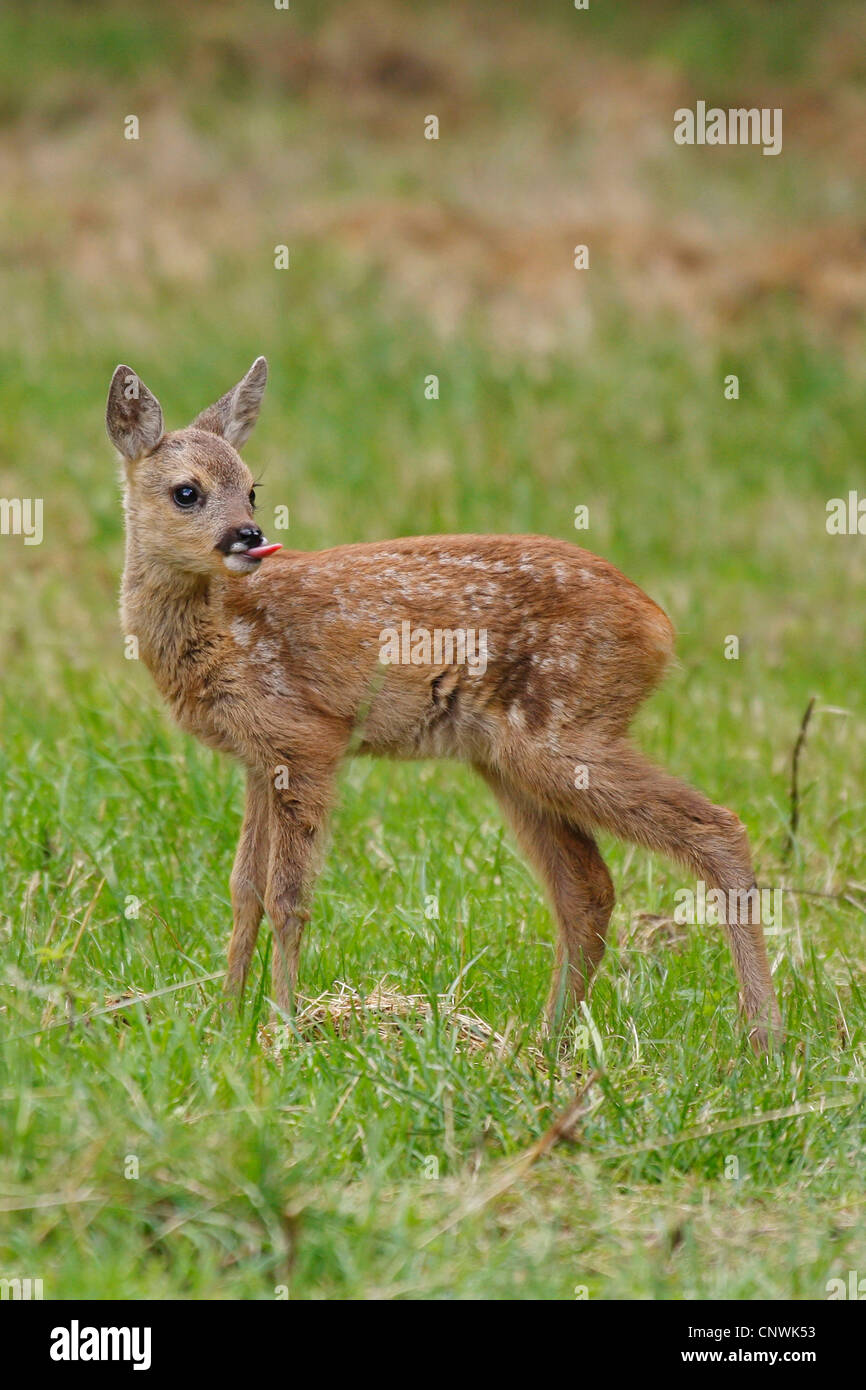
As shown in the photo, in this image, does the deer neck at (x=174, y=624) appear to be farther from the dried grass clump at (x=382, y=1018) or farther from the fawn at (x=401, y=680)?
the dried grass clump at (x=382, y=1018)

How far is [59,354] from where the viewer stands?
13.1 metres

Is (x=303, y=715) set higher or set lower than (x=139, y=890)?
higher

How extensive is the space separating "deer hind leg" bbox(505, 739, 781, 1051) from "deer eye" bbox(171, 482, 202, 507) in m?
1.34

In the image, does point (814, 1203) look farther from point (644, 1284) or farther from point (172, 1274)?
point (172, 1274)

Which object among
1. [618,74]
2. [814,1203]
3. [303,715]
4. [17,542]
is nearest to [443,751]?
[303,715]

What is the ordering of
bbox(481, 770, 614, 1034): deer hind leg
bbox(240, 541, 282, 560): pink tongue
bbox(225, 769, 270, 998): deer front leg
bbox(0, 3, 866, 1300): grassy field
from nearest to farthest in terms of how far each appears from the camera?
bbox(0, 3, 866, 1300): grassy field
bbox(240, 541, 282, 560): pink tongue
bbox(225, 769, 270, 998): deer front leg
bbox(481, 770, 614, 1034): deer hind leg

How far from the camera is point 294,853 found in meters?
5.72

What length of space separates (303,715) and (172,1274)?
210cm

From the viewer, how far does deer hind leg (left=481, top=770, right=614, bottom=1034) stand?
19.6 feet

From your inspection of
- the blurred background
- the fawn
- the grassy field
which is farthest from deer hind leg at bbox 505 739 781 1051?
the blurred background

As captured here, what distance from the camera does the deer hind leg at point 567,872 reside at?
5961 millimetres

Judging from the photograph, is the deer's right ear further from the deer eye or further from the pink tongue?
the pink tongue
